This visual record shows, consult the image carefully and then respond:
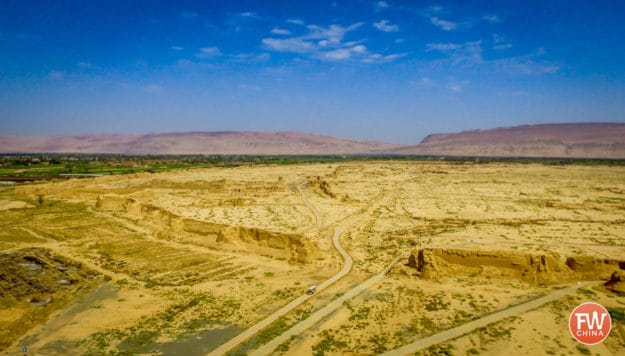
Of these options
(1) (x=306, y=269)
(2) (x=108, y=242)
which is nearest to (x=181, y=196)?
(2) (x=108, y=242)

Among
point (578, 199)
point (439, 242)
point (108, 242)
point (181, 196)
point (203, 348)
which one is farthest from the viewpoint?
point (181, 196)

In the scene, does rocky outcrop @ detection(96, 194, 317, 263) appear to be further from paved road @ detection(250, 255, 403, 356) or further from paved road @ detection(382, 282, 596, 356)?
paved road @ detection(382, 282, 596, 356)

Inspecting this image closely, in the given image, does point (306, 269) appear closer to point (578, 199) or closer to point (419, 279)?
point (419, 279)

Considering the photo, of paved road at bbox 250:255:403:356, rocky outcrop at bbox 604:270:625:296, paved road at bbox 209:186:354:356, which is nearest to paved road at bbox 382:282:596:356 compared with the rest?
rocky outcrop at bbox 604:270:625:296

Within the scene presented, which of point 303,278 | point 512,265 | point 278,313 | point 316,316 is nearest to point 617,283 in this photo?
point 512,265

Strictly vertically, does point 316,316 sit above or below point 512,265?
below

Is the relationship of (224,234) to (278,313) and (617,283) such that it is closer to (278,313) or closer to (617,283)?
(278,313)

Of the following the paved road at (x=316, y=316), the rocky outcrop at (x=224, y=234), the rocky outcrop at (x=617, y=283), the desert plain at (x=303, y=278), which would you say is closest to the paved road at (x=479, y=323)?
the desert plain at (x=303, y=278)
